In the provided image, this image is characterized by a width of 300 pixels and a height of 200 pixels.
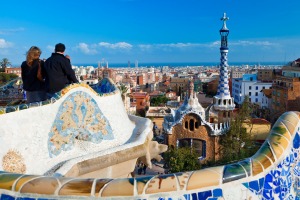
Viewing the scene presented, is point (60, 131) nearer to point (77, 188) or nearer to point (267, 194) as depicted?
point (77, 188)

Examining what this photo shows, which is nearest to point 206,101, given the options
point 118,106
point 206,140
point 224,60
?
point 224,60

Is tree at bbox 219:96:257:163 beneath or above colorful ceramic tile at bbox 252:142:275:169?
beneath

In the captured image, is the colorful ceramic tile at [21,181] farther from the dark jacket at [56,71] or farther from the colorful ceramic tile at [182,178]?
A: the dark jacket at [56,71]

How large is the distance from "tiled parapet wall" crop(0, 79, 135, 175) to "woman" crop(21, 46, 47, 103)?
790 mm

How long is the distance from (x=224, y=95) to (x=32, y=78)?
66.3 ft

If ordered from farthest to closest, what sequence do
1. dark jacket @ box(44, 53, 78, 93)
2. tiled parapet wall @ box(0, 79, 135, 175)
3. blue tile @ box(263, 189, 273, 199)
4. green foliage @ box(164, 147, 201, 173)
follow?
green foliage @ box(164, 147, 201, 173) < dark jacket @ box(44, 53, 78, 93) < tiled parapet wall @ box(0, 79, 135, 175) < blue tile @ box(263, 189, 273, 199)

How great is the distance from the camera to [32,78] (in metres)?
4.71

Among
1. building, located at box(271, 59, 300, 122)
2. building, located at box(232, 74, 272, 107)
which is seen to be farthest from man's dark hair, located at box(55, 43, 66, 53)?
building, located at box(232, 74, 272, 107)

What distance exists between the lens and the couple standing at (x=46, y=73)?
4449 millimetres

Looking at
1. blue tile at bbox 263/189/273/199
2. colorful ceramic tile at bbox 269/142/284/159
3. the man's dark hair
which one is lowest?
blue tile at bbox 263/189/273/199

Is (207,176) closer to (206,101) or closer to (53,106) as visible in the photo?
(53,106)

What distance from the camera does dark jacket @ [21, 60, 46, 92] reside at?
4629mm

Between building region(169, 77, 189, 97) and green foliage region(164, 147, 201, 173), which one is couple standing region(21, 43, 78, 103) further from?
building region(169, 77, 189, 97)

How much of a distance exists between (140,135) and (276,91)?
35.6m
